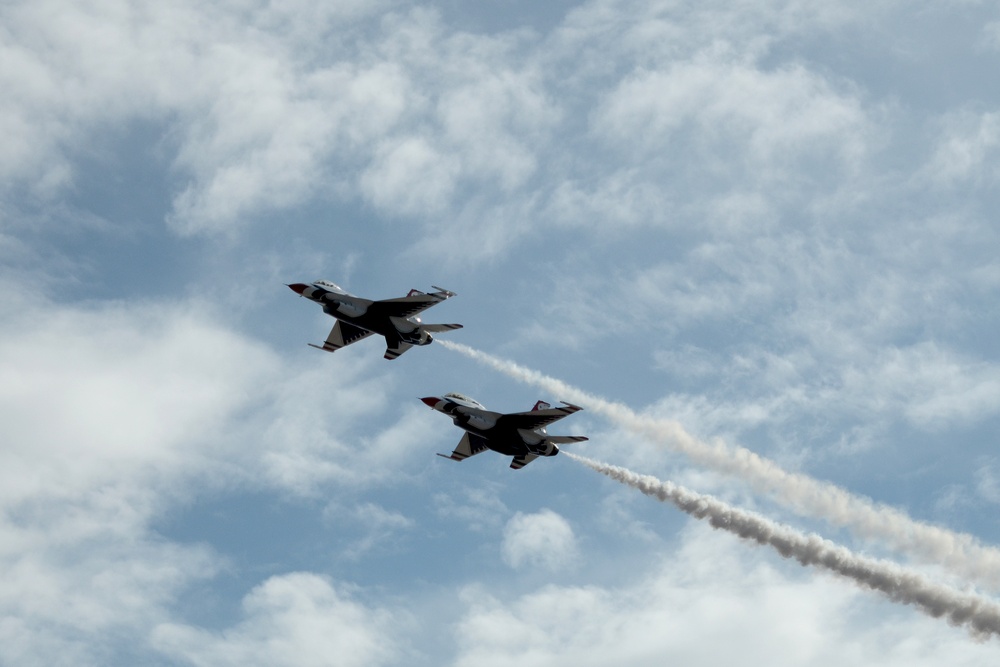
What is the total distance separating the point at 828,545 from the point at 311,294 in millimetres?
54094

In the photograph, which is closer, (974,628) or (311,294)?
(974,628)

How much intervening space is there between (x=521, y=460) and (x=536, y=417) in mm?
6588

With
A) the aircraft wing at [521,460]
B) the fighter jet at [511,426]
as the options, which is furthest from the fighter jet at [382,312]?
the aircraft wing at [521,460]

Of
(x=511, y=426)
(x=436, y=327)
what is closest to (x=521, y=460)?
(x=511, y=426)

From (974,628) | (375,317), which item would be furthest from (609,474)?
(974,628)

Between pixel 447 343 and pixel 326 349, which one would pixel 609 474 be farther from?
pixel 326 349

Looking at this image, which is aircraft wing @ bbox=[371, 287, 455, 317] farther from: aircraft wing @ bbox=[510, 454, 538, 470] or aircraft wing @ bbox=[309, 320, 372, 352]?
aircraft wing @ bbox=[510, 454, 538, 470]

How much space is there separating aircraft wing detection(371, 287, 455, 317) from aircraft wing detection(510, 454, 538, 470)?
54.7ft

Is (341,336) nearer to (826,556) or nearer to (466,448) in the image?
(466,448)

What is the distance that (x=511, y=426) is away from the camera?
125m

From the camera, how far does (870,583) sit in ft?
403

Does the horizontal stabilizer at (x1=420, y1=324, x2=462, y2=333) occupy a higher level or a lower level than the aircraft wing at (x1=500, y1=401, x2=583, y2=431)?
higher

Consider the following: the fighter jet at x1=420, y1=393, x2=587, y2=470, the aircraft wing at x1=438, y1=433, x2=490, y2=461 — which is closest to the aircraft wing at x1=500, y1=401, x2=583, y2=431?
the fighter jet at x1=420, y1=393, x2=587, y2=470

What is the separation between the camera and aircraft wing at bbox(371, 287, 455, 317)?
125062 mm
